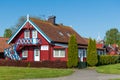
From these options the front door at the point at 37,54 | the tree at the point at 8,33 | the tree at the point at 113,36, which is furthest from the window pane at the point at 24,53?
the tree at the point at 113,36

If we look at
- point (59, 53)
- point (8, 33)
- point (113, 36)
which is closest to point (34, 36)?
point (59, 53)

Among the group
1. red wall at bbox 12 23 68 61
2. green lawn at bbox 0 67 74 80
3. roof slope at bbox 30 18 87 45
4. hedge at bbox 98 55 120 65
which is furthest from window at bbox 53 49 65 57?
green lawn at bbox 0 67 74 80

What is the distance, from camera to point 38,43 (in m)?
48.5

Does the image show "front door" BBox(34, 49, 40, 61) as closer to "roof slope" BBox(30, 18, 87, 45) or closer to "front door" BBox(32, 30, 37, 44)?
"front door" BBox(32, 30, 37, 44)

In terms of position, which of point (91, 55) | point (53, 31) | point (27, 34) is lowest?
point (91, 55)

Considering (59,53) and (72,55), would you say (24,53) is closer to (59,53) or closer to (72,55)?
(59,53)

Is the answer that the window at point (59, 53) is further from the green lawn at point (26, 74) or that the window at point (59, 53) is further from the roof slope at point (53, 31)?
the green lawn at point (26, 74)

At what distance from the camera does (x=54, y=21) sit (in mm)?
55406

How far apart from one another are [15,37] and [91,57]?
13.1 m

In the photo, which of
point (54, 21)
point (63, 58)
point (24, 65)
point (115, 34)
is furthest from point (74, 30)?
point (115, 34)

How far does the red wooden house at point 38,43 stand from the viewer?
48062mm

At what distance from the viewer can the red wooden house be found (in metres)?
48.1

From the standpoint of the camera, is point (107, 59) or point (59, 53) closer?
point (59, 53)

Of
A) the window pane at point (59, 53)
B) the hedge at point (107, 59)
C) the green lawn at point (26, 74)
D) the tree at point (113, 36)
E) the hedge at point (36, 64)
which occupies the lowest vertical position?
the green lawn at point (26, 74)
